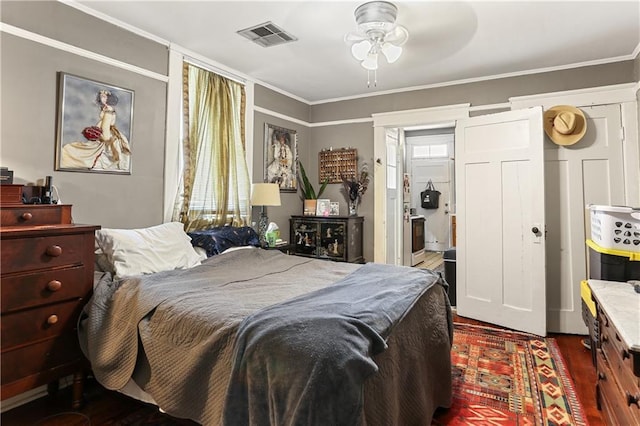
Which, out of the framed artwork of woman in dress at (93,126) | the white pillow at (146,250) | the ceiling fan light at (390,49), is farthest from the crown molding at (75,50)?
the ceiling fan light at (390,49)

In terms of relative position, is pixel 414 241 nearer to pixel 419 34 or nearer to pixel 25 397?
pixel 419 34

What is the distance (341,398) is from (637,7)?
325 cm

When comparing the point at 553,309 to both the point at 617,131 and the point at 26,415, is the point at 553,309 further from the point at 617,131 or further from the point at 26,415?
the point at 26,415

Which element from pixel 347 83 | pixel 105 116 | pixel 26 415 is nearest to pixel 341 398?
pixel 26 415

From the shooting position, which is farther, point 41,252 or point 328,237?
point 328,237

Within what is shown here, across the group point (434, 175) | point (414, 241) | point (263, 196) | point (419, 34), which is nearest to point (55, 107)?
point (263, 196)

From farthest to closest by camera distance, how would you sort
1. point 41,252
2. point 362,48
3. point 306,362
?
point 362,48 → point 41,252 → point 306,362

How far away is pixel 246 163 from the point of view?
3.82 metres

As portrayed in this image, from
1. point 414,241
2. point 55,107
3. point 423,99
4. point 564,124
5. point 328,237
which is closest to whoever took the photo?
point 55,107

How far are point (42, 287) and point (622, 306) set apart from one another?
9.12 feet

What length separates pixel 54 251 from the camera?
1.85 meters

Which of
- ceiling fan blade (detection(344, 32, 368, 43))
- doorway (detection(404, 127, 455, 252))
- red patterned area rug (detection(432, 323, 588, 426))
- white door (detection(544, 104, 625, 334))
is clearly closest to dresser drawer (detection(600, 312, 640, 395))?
red patterned area rug (detection(432, 323, 588, 426))

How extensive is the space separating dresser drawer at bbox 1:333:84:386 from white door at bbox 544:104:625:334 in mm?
3967

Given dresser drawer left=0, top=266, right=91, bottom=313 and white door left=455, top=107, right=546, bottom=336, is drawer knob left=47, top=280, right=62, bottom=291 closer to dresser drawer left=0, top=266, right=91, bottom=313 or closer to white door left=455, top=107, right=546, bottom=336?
dresser drawer left=0, top=266, right=91, bottom=313
